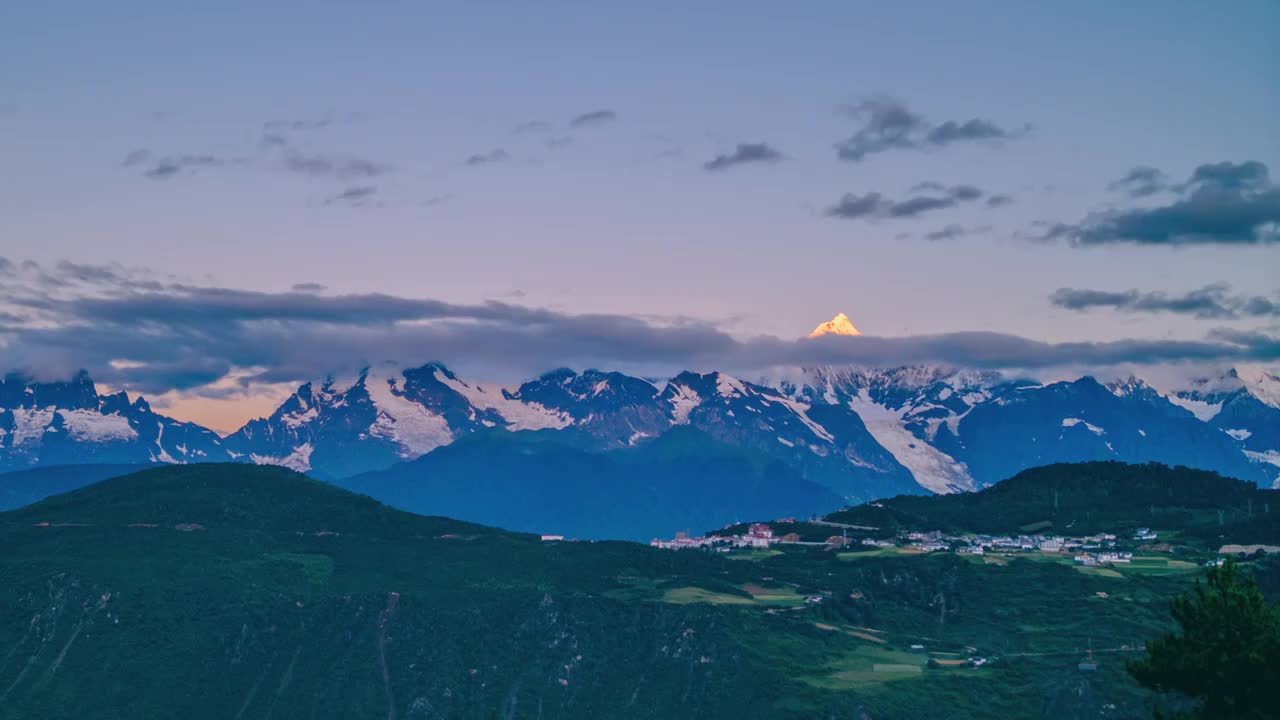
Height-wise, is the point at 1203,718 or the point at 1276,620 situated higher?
the point at 1276,620

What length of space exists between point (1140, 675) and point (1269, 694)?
9.30m

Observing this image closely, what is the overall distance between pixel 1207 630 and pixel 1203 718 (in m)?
6.41

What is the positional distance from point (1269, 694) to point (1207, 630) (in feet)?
19.9

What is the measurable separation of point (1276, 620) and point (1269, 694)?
652 cm

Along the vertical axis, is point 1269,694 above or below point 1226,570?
below

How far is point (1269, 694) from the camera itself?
109062 millimetres

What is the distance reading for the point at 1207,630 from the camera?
4419 inches

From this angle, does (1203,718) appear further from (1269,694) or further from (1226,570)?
(1226,570)

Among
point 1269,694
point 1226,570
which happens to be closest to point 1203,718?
point 1269,694

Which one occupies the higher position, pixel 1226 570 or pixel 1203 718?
pixel 1226 570

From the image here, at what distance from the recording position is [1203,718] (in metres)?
110

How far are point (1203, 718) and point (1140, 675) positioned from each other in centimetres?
587

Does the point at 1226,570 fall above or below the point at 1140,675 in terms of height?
above
